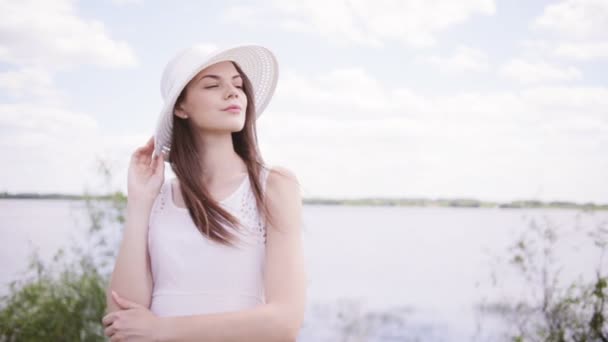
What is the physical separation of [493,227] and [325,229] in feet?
9.03

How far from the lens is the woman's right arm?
71.2 inches

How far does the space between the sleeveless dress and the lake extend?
0.22m

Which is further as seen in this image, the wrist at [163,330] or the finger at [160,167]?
the finger at [160,167]

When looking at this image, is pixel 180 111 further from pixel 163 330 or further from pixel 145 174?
pixel 163 330

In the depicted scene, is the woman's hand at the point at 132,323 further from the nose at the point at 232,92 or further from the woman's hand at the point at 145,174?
the nose at the point at 232,92

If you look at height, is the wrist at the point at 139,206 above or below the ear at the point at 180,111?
below

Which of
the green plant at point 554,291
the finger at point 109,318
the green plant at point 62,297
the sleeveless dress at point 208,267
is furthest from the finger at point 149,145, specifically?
the green plant at point 554,291

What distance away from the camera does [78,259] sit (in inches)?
167

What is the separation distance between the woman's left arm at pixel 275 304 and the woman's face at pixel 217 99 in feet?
0.88

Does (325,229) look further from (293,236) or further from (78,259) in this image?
(293,236)

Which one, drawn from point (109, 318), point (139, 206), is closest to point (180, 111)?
point (139, 206)

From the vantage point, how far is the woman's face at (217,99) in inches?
73.3

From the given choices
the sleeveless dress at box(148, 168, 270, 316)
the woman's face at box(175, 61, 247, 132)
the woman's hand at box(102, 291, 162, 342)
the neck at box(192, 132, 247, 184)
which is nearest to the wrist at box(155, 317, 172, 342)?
the woman's hand at box(102, 291, 162, 342)

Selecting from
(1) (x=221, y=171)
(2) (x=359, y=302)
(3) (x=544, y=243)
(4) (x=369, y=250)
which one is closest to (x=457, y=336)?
(2) (x=359, y=302)
